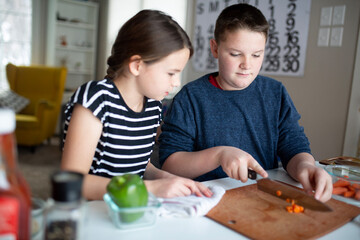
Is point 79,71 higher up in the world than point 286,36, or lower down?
lower down

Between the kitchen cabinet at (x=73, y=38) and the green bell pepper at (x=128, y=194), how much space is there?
16.6ft

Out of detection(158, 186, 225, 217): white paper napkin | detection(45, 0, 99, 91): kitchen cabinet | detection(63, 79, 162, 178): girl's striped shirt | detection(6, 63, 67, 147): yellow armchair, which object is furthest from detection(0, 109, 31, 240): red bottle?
detection(45, 0, 99, 91): kitchen cabinet

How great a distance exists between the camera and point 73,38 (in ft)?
18.0

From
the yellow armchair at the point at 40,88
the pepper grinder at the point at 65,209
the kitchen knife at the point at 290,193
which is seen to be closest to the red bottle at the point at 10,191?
the pepper grinder at the point at 65,209

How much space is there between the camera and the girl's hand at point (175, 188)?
2.72ft

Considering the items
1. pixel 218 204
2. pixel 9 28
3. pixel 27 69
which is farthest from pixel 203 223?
pixel 9 28

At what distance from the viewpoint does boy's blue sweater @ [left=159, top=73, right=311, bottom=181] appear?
1294 mm

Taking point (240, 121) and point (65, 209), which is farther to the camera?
point (240, 121)

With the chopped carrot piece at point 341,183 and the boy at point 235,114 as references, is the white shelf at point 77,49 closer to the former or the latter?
the boy at point 235,114

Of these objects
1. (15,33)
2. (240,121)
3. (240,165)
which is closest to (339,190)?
(240,165)

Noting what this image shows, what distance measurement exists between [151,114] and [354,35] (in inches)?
86.4

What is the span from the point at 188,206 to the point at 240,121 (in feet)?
2.09

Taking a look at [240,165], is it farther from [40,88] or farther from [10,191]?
[40,88]

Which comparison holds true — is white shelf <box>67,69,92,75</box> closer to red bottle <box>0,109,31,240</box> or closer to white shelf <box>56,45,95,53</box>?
white shelf <box>56,45,95,53</box>
